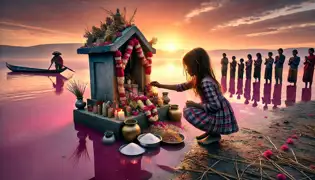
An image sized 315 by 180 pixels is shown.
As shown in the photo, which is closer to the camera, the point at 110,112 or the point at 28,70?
the point at 110,112

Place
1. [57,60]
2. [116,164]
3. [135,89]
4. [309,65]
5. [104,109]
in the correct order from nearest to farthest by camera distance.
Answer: [116,164] → [104,109] → [135,89] → [309,65] → [57,60]

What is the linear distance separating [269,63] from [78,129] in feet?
41.0

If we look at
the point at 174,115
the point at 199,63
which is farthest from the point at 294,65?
the point at 199,63

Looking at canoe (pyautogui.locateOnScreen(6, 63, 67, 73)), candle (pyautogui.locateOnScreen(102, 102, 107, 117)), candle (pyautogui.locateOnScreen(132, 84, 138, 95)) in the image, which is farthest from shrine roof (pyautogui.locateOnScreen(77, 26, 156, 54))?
canoe (pyautogui.locateOnScreen(6, 63, 67, 73))

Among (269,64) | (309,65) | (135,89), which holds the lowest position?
(135,89)

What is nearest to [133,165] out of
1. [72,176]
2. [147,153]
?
[147,153]

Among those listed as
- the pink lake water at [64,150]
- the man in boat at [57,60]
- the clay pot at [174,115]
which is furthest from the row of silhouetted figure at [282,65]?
the man in boat at [57,60]

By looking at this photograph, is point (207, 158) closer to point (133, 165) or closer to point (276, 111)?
point (133, 165)

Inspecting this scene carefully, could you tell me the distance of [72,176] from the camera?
3.34 metres

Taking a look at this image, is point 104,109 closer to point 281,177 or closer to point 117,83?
point 117,83

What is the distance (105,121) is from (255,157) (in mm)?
3292

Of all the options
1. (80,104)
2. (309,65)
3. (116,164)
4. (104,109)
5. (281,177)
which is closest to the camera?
(281,177)

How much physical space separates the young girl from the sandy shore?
47 centimetres

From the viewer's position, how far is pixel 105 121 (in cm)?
502
